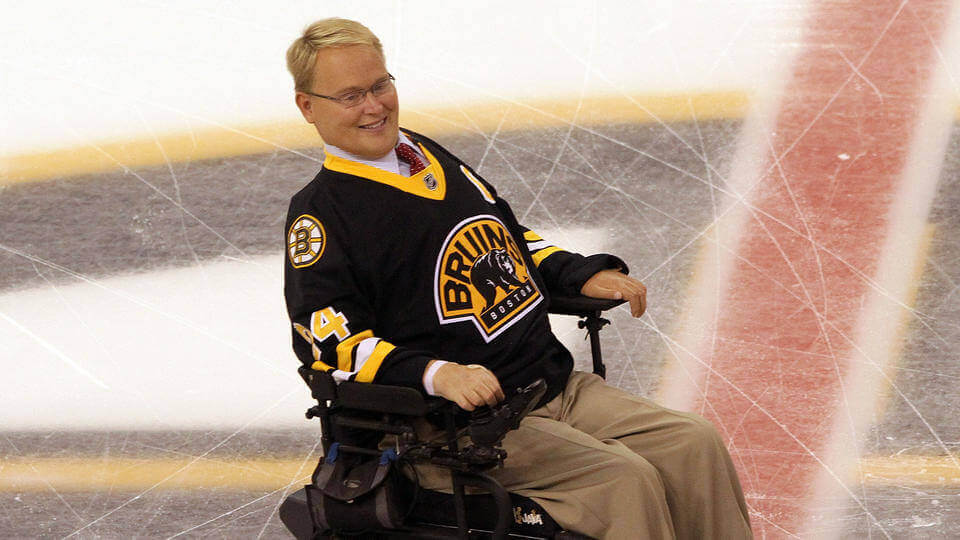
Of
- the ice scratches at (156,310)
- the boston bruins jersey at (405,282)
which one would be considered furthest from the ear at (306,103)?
the ice scratches at (156,310)

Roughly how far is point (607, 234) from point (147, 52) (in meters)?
2.31

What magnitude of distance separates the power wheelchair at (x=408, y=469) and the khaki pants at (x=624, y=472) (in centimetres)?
6

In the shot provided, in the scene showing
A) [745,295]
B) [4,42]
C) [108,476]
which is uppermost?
[4,42]

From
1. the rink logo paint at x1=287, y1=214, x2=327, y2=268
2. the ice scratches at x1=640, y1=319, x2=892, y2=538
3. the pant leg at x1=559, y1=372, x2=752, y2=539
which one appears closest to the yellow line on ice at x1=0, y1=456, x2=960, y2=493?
the ice scratches at x1=640, y1=319, x2=892, y2=538

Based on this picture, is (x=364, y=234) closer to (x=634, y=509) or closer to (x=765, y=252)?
(x=634, y=509)

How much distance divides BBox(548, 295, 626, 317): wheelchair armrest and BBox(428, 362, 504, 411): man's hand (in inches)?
18.4

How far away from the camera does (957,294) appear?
5.41 metres

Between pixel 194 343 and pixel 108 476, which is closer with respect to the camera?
pixel 108 476

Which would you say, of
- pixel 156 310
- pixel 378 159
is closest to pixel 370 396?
pixel 378 159

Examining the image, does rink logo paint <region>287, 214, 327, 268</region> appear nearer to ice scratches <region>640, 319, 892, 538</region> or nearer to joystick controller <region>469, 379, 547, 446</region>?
joystick controller <region>469, 379, 547, 446</region>

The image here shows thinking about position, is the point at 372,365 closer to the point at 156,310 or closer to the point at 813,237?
the point at 156,310

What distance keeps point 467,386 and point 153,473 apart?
1.75 m

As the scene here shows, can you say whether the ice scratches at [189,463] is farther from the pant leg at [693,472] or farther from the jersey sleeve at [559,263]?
the pant leg at [693,472]

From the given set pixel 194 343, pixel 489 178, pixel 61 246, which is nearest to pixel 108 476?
pixel 194 343
